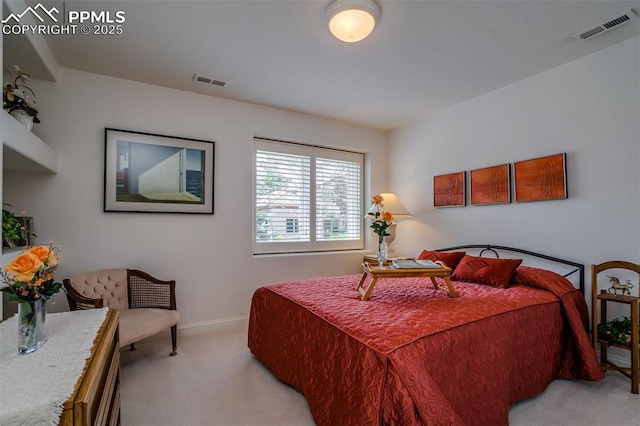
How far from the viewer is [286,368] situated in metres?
2.29

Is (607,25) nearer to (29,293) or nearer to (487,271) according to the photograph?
(487,271)

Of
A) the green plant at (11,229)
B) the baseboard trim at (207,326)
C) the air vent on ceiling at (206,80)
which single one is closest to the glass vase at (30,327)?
the green plant at (11,229)

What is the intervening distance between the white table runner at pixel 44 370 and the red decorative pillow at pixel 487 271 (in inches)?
114

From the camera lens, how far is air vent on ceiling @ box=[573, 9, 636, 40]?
2209 mm

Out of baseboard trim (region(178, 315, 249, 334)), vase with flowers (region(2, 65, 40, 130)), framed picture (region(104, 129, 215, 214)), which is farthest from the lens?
baseboard trim (region(178, 315, 249, 334))

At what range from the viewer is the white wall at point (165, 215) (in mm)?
2889

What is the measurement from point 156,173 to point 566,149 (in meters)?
4.07

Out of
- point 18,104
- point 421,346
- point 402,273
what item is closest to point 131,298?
point 18,104

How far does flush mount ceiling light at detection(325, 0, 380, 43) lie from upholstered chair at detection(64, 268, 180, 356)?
8.80 ft

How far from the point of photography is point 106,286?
2.88 meters

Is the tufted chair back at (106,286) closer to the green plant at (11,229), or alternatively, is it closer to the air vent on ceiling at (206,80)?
the green plant at (11,229)

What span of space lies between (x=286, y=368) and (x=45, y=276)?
161cm

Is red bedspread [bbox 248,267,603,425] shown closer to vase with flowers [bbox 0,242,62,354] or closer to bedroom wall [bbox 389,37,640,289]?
bedroom wall [bbox 389,37,640,289]

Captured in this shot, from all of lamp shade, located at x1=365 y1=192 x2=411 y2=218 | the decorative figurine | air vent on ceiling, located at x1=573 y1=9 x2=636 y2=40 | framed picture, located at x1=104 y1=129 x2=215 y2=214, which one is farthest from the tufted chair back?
air vent on ceiling, located at x1=573 y1=9 x2=636 y2=40
